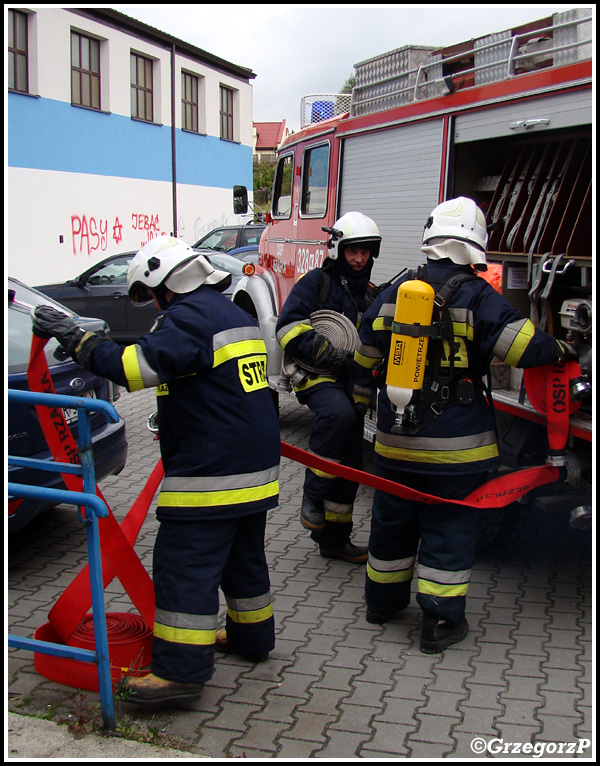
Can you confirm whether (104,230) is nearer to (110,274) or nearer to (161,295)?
(110,274)

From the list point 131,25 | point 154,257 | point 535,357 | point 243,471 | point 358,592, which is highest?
point 131,25

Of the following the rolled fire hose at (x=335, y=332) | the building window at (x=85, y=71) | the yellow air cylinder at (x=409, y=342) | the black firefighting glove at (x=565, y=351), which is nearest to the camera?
the yellow air cylinder at (x=409, y=342)

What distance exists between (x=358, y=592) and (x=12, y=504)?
187cm

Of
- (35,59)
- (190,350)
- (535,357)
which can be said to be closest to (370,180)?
(535,357)

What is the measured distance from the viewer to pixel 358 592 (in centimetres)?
446

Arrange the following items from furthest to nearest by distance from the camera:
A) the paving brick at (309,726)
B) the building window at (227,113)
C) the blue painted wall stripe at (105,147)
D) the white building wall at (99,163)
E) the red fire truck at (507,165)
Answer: the building window at (227,113) → the white building wall at (99,163) → the blue painted wall stripe at (105,147) → the red fire truck at (507,165) → the paving brick at (309,726)

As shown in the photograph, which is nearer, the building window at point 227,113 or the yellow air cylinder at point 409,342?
the yellow air cylinder at point 409,342

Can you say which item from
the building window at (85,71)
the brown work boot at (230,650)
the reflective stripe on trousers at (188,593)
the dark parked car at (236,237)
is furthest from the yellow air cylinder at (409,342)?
the building window at (85,71)

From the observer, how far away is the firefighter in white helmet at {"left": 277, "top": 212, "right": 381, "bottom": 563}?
4.71m

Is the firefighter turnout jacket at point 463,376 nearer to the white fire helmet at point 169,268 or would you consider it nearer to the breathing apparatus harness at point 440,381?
the breathing apparatus harness at point 440,381

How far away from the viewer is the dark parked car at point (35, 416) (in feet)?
14.2

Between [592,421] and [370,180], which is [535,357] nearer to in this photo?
[592,421]

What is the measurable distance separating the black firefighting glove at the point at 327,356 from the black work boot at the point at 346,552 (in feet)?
3.39

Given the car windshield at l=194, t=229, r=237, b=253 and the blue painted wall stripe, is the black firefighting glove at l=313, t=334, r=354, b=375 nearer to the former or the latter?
the car windshield at l=194, t=229, r=237, b=253
